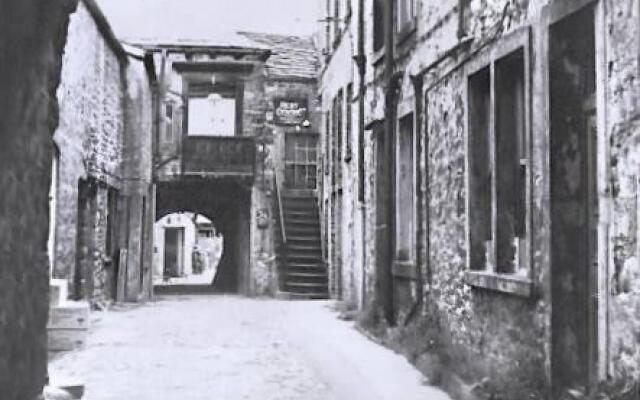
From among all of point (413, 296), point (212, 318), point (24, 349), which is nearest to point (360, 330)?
point (413, 296)

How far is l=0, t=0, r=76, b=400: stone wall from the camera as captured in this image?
169 inches

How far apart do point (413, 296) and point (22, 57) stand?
5.92 meters

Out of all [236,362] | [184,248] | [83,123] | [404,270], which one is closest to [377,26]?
[404,270]

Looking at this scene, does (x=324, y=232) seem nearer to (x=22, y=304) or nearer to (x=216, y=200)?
(x=216, y=200)

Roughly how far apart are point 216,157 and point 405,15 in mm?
11078

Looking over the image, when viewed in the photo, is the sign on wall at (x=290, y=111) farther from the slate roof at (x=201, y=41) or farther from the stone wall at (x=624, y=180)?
the stone wall at (x=624, y=180)

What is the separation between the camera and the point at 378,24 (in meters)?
12.2

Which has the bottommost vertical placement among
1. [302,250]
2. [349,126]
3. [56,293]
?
[56,293]

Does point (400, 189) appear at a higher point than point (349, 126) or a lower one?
lower

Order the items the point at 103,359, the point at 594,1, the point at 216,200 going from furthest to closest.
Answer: the point at 216,200 → the point at 103,359 → the point at 594,1

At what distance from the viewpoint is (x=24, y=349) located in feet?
15.5

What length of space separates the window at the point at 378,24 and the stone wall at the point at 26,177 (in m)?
7.41

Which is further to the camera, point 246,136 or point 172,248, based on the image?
point 172,248

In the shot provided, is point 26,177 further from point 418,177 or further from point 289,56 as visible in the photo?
point 289,56
